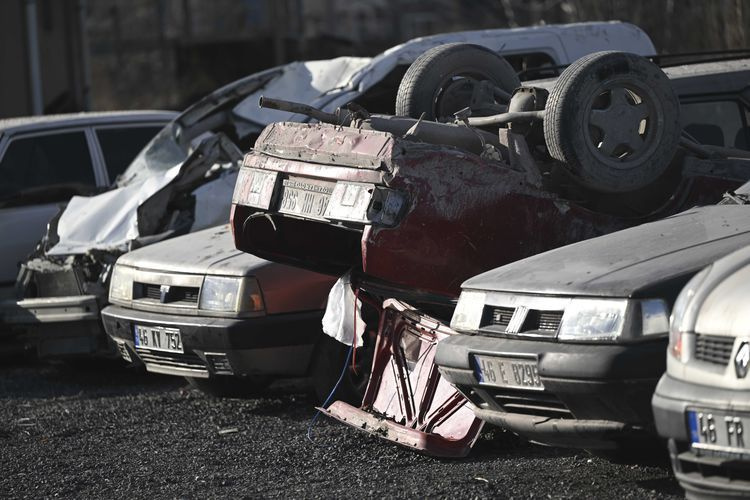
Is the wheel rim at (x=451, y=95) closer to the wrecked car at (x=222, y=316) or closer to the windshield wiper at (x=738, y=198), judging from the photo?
the wrecked car at (x=222, y=316)

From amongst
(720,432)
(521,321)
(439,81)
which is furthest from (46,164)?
(720,432)

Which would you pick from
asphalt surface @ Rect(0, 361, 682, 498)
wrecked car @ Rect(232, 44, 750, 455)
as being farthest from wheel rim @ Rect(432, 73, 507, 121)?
asphalt surface @ Rect(0, 361, 682, 498)

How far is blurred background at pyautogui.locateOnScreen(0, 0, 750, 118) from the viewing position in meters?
17.5

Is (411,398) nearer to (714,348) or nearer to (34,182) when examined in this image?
(714,348)

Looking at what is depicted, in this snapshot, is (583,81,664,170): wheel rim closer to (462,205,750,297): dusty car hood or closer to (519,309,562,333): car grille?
(462,205,750,297): dusty car hood

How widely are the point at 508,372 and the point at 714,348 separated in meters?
0.97

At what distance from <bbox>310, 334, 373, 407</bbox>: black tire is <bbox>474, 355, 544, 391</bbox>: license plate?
1.75 metres

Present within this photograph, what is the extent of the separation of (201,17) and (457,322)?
94.4ft

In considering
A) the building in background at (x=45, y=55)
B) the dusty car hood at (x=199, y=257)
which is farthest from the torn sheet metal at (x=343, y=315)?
the building in background at (x=45, y=55)

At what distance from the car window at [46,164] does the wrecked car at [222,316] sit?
254 cm

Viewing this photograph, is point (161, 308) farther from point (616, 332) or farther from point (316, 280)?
point (616, 332)

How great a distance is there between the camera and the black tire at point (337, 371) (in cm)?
652

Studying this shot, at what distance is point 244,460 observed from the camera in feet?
19.4

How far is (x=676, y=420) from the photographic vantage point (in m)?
3.95
